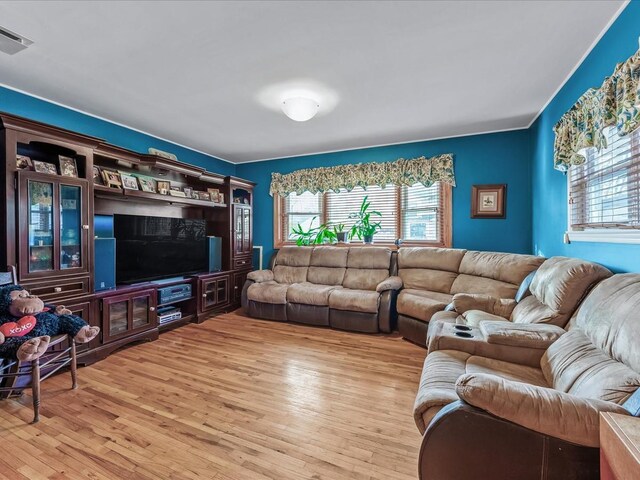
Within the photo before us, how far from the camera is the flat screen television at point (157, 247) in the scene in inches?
131

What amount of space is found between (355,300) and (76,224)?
2923 millimetres

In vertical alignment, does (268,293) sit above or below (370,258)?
below

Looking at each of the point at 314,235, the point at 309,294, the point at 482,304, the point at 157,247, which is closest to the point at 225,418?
the point at 309,294

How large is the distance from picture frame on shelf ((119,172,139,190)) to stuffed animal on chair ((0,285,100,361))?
1.50 metres

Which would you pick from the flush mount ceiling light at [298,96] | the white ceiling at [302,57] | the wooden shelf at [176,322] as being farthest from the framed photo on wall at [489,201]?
the wooden shelf at [176,322]

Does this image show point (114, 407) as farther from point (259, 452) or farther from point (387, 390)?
point (387, 390)

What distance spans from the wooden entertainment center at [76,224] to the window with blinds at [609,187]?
4.08m

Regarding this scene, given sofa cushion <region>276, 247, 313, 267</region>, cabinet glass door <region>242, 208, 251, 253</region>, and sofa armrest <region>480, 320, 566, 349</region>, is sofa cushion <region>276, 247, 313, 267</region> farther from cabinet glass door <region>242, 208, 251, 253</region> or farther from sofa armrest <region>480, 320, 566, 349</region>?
sofa armrest <region>480, 320, 566, 349</region>

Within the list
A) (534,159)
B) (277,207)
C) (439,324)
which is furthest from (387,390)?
(277,207)

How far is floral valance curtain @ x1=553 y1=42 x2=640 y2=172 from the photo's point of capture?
59.0 inches

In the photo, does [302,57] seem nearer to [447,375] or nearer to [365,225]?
[447,375]

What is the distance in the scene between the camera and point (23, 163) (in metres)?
2.46

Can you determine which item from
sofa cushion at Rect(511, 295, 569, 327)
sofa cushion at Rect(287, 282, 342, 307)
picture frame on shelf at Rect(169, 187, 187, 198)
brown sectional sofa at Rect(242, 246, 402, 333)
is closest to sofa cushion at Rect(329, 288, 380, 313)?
brown sectional sofa at Rect(242, 246, 402, 333)

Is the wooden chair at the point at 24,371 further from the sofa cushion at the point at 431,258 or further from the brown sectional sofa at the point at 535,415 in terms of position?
the sofa cushion at the point at 431,258
